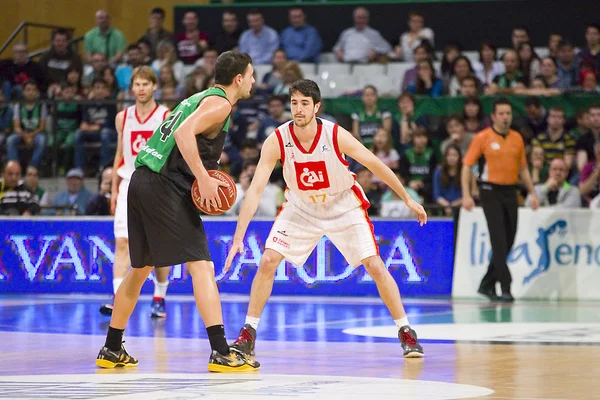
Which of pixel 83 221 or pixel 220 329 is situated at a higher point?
pixel 83 221

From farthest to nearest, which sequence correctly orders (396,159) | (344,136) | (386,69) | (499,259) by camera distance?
(386,69) < (396,159) < (499,259) < (344,136)

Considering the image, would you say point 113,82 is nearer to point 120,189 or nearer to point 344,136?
point 120,189

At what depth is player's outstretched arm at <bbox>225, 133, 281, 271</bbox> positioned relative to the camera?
8.29 m

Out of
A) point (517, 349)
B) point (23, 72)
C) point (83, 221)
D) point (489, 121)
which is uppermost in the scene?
point (23, 72)

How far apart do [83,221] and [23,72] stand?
5.97 meters

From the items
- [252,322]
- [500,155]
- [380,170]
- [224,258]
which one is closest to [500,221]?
[500,155]

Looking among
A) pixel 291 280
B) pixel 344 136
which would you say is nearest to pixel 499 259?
pixel 291 280

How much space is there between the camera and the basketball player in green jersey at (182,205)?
26.0 feet

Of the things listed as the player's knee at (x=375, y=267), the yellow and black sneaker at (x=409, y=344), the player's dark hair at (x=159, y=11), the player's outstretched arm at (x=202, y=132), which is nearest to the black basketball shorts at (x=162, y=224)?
the player's outstretched arm at (x=202, y=132)

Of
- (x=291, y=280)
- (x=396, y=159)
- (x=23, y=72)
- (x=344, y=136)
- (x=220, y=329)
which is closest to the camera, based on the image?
(x=220, y=329)

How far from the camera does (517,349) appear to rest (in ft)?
30.0

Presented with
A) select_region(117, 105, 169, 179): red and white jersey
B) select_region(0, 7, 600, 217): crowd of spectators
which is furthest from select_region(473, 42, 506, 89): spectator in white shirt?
select_region(117, 105, 169, 179): red and white jersey

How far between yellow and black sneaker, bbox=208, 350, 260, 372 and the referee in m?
6.81

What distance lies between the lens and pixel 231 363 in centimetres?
A: 789
